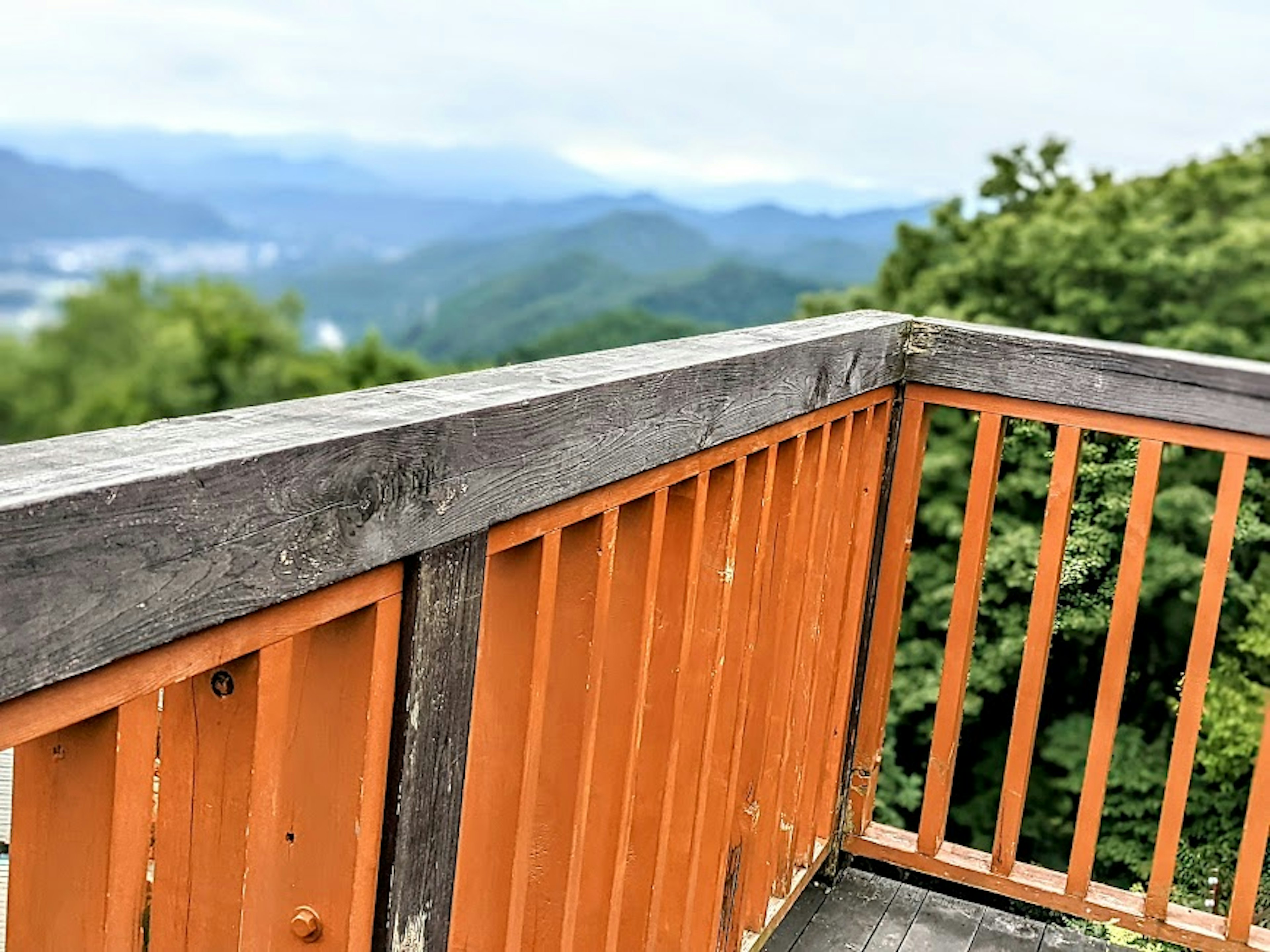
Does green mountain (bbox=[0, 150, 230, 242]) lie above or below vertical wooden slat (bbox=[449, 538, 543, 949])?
below

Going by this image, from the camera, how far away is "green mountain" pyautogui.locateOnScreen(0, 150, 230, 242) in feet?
277

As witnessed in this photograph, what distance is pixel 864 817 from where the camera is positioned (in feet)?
7.94

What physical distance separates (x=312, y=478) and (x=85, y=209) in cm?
10053

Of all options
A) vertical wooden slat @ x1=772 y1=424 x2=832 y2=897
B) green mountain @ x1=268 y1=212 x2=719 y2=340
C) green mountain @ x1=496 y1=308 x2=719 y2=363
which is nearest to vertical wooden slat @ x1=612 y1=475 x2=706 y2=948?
vertical wooden slat @ x1=772 y1=424 x2=832 y2=897

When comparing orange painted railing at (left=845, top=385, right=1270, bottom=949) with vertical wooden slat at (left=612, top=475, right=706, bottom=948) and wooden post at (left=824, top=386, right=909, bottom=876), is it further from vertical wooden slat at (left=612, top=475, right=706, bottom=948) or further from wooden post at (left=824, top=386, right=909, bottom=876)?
vertical wooden slat at (left=612, top=475, right=706, bottom=948)

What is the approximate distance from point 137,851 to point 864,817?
180 centimetres

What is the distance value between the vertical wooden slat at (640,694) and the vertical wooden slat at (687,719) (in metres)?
0.04

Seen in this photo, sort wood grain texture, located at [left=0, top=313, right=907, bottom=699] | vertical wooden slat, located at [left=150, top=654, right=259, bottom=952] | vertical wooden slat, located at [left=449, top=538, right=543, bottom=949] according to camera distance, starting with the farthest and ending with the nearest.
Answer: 1. vertical wooden slat, located at [left=449, top=538, right=543, bottom=949]
2. vertical wooden slat, located at [left=150, top=654, right=259, bottom=952]
3. wood grain texture, located at [left=0, top=313, right=907, bottom=699]

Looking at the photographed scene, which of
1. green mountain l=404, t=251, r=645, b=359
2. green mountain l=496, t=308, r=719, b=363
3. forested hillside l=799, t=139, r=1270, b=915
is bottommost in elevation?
green mountain l=404, t=251, r=645, b=359

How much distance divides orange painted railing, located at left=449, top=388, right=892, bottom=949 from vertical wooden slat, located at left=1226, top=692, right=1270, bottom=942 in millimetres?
667

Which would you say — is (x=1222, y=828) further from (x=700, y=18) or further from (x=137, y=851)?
(x=700, y=18)

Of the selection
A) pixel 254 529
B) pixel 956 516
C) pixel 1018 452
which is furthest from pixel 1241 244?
pixel 254 529

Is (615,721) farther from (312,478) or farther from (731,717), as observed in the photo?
(312,478)

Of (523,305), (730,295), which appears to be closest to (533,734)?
(730,295)
